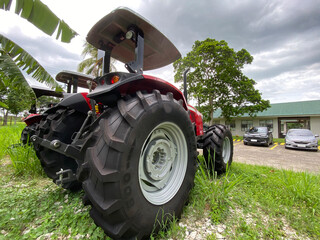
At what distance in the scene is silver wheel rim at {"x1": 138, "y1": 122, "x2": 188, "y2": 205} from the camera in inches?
56.2

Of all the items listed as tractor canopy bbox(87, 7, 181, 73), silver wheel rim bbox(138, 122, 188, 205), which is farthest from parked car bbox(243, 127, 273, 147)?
silver wheel rim bbox(138, 122, 188, 205)

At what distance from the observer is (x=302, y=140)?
31.0 ft

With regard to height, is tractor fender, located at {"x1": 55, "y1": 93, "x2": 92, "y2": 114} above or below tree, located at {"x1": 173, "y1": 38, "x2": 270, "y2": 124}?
below

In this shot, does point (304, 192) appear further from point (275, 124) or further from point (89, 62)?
point (275, 124)

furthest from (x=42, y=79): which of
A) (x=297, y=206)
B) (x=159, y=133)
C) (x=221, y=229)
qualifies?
(x=297, y=206)

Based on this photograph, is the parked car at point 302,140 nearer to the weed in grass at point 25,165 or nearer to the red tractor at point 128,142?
the red tractor at point 128,142

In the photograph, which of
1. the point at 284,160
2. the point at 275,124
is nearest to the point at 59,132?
the point at 284,160

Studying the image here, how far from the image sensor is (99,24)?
5.02ft

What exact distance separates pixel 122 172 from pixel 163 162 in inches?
25.0

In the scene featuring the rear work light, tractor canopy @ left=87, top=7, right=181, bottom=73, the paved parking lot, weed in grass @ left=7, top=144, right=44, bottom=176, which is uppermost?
tractor canopy @ left=87, top=7, right=181, bottom=73

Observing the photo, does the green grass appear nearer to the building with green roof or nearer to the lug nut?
the lug nut

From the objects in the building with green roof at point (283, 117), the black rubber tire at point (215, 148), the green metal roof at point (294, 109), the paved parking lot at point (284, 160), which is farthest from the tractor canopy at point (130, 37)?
the green metal roof at point (294, 109)

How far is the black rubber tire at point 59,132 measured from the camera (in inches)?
74.1

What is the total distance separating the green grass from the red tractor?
0.25m
